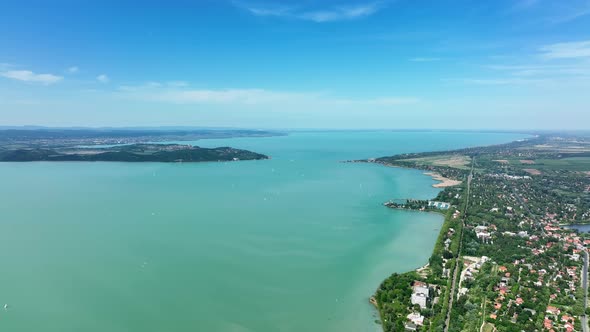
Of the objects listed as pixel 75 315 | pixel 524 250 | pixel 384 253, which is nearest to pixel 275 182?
pixel 384 253

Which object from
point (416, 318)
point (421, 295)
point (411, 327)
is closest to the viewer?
point (411, 327)

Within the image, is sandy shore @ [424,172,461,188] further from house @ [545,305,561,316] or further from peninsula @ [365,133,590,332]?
house @ [545,305,561,316]

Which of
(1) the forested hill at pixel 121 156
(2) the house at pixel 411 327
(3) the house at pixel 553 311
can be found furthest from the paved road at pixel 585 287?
(1) the forested hill at pixel 121 156

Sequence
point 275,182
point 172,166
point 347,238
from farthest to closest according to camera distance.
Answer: point 172,166 → point 275,182 → point 347,238

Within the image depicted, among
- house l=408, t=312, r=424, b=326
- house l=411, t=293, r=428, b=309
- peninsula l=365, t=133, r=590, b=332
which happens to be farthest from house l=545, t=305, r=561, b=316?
house l=408, t=312, r=424, b=326

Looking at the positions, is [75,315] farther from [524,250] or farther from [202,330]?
[524,250]

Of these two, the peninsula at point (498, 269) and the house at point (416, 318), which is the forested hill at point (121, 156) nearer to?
the peninsula at point (498, 269)

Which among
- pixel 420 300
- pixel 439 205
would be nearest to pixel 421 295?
pixel 420 300

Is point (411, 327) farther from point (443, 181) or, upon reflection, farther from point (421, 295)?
point (443, 181)
